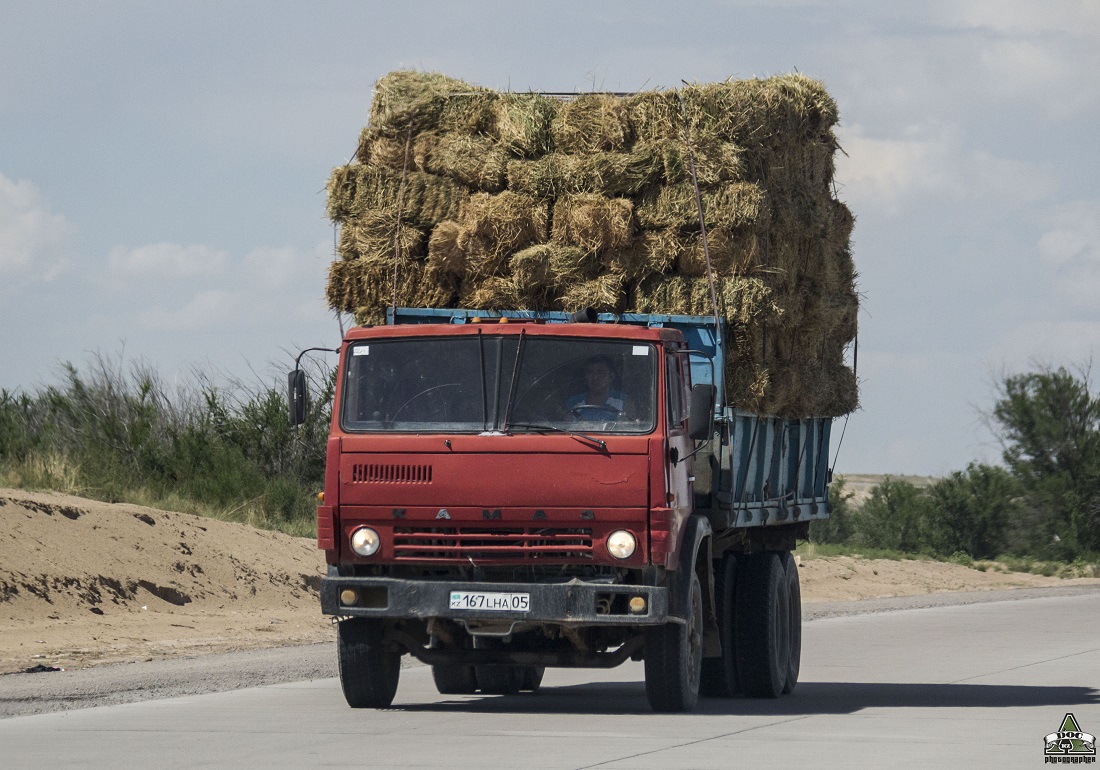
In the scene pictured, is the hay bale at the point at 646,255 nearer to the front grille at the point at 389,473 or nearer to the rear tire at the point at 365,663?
the front grille at the point at 389,473

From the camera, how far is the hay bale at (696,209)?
15188 mm

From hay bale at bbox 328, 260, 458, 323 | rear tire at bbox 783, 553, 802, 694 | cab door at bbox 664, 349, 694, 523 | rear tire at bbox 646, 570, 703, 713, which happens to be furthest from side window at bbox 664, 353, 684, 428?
rear tire at bbox 783, 553, 802, 694

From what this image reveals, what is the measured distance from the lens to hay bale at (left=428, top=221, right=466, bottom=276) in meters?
15.2

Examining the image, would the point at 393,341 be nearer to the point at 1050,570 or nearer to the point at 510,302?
the point at 510,302

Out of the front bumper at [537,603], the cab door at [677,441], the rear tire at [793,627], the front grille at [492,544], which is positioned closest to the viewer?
the front bumper at [537,603]

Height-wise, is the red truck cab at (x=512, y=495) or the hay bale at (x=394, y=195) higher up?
the hay bale at (x=394, y=195)

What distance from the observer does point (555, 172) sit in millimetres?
15227

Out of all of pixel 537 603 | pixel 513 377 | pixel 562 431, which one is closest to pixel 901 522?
pixel 513 377

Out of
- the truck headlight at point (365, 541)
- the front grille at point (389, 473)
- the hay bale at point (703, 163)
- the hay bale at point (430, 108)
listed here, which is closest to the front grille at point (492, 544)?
the truck headlight at point (365, 541)

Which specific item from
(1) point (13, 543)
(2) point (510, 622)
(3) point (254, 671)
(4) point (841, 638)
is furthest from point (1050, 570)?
(2) point (510, 622)

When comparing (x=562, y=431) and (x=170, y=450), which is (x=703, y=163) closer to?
(x=562, y=431)

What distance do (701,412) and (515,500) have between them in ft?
4.68

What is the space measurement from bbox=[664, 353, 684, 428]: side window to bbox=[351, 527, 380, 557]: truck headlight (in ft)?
7.24

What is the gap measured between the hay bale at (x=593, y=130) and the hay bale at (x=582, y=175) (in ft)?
0.46
